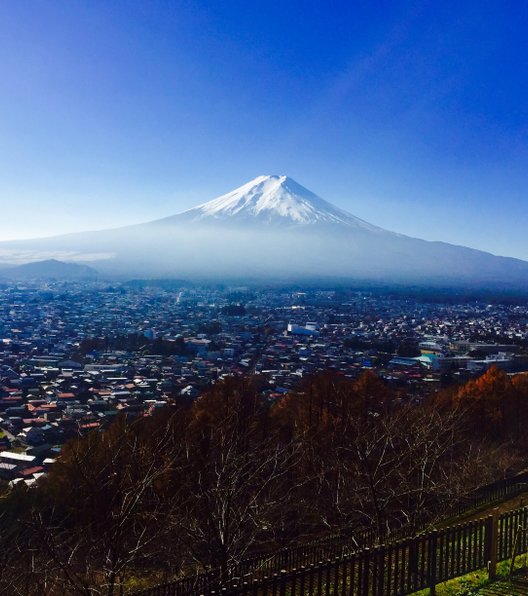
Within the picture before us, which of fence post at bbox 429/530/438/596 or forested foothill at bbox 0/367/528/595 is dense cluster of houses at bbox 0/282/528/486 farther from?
fence post at bbox 429/530/438/596

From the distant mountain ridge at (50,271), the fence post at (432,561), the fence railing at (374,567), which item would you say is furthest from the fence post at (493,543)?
the distant mountain ridge at (50,271)

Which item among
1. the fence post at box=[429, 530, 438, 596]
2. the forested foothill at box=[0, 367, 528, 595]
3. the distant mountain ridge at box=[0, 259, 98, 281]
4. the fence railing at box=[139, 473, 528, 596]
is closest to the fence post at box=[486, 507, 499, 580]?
the fence railing at box=[139, 473, 528, 596]

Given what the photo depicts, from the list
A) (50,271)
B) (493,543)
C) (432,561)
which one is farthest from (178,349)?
(50,271)

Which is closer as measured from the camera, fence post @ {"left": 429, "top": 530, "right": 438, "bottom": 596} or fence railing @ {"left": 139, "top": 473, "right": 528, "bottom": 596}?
fence railing @ {"left": 139, "top": 473, "right": 528, "bottom": 596}

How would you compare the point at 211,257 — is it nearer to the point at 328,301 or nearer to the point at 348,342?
the point at 328,301

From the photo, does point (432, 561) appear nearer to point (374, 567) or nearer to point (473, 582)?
point (473, 582)

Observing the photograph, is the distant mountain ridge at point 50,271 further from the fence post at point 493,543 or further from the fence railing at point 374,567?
the fence post at point 493,543
